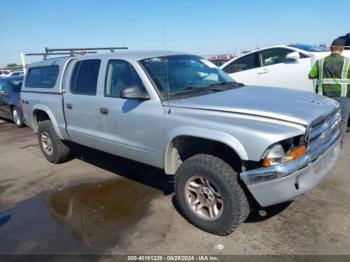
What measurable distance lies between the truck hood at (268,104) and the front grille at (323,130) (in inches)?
2.9

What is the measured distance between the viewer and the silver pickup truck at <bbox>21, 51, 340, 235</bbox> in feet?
9.90

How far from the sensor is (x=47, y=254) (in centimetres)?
333

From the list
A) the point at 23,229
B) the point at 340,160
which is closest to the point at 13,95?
the point at 23,229

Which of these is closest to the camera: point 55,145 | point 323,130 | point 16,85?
point 323,130

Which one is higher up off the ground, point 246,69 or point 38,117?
point 246,69

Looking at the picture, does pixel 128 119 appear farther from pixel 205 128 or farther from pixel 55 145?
pixel 55 145

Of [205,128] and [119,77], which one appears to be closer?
[205,128]

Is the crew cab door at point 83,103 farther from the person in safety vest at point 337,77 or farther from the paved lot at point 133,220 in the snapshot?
the person in safety vest at point 337,77

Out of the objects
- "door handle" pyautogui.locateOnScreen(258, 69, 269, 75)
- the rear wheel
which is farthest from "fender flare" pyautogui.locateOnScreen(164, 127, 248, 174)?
the rear wheel

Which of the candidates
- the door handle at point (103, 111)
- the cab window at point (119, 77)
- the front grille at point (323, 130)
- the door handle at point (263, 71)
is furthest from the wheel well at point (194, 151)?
the door handle at point (263, 71)

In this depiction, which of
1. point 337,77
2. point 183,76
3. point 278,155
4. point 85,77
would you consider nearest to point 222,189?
point 278,155

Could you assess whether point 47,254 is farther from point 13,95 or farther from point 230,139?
point 13,95

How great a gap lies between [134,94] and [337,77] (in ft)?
10.6

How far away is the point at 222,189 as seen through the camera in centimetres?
325
